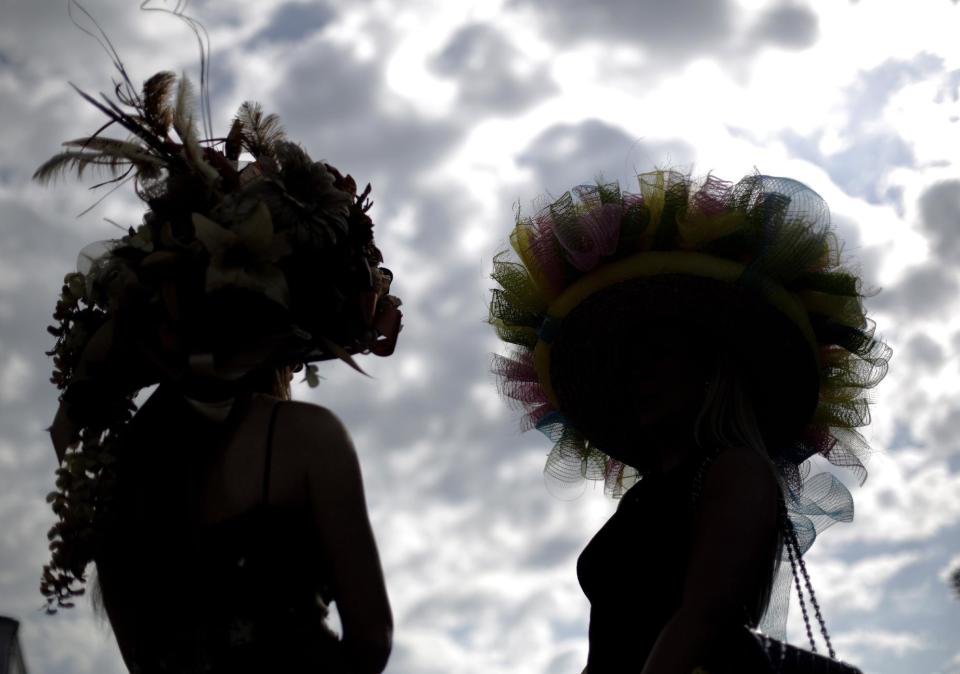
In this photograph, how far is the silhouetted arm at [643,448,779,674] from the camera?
2564 millimetres

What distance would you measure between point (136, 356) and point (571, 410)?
1.56 metres

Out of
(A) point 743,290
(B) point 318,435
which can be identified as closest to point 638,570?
(A) point 743,290

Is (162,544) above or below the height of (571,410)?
below

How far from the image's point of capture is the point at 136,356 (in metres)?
2.63

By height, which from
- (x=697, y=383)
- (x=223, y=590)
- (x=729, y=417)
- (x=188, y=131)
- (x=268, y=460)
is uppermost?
(x=188, y=131)

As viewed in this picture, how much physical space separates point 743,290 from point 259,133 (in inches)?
56.2

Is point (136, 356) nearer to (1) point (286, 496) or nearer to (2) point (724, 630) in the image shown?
(1) point (286, 496)

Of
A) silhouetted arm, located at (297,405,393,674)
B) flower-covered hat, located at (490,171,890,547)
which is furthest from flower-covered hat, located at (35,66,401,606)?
flower-covered hat, located at (490,171,890,547)

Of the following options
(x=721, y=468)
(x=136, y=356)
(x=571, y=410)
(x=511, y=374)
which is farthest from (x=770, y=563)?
(x=136, y=356)

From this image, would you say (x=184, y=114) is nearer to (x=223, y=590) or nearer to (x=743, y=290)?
(x=223, y=590)

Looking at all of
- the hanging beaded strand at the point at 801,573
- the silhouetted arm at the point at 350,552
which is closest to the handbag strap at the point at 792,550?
the hanging beaded strand at the point at 801,573

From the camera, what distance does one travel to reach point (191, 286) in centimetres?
256

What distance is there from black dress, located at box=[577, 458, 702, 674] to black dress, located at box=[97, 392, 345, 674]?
893 millimetres

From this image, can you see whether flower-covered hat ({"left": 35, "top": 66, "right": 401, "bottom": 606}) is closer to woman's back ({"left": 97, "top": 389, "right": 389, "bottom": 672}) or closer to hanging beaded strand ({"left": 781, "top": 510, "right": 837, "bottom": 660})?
woman's back ({"left": 97, "top": 389, "right": 389, "bottom": 672})
